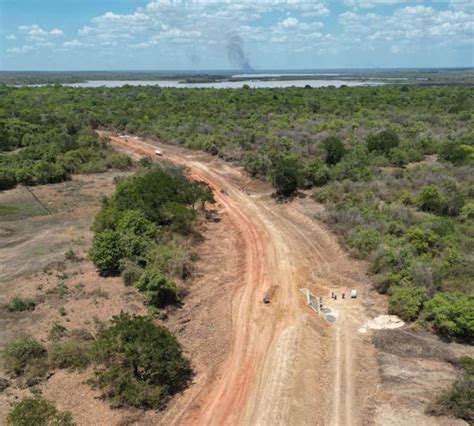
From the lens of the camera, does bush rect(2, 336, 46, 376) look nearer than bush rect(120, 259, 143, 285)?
Yes

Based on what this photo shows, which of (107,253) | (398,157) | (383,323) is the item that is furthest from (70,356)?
(398,157)

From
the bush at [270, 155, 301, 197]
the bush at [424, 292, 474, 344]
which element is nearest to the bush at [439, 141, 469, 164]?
the bush at [270, 155, 301, 197]

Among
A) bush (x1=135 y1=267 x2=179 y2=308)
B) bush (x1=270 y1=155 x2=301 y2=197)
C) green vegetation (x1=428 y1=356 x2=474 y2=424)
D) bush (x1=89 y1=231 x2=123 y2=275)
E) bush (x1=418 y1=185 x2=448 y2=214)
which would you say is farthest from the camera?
bush (x1=270 y1=155 x2=301 y2=197)

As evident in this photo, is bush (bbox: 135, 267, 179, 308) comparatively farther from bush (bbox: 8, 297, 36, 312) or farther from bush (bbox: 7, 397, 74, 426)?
bush (bbox: 7, 397, 74, 426)

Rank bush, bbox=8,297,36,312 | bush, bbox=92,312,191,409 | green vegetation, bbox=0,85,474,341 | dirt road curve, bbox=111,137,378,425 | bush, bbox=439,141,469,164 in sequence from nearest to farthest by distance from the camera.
A: dirt road curve, bbox=111,137,378,425 < bush, bbox=92,312,191,409 < bush, bbox=8,297,36,312 < green vegetation, bbox=0,85,474,341 < bush, bbox=439,141,469,164

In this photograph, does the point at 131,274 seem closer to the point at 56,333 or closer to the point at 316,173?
the point at 56,333

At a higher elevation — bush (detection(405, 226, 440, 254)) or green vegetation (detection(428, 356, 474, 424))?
bush (detection(405, 226, 440, 254))

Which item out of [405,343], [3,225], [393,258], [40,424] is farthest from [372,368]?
[3,225]
